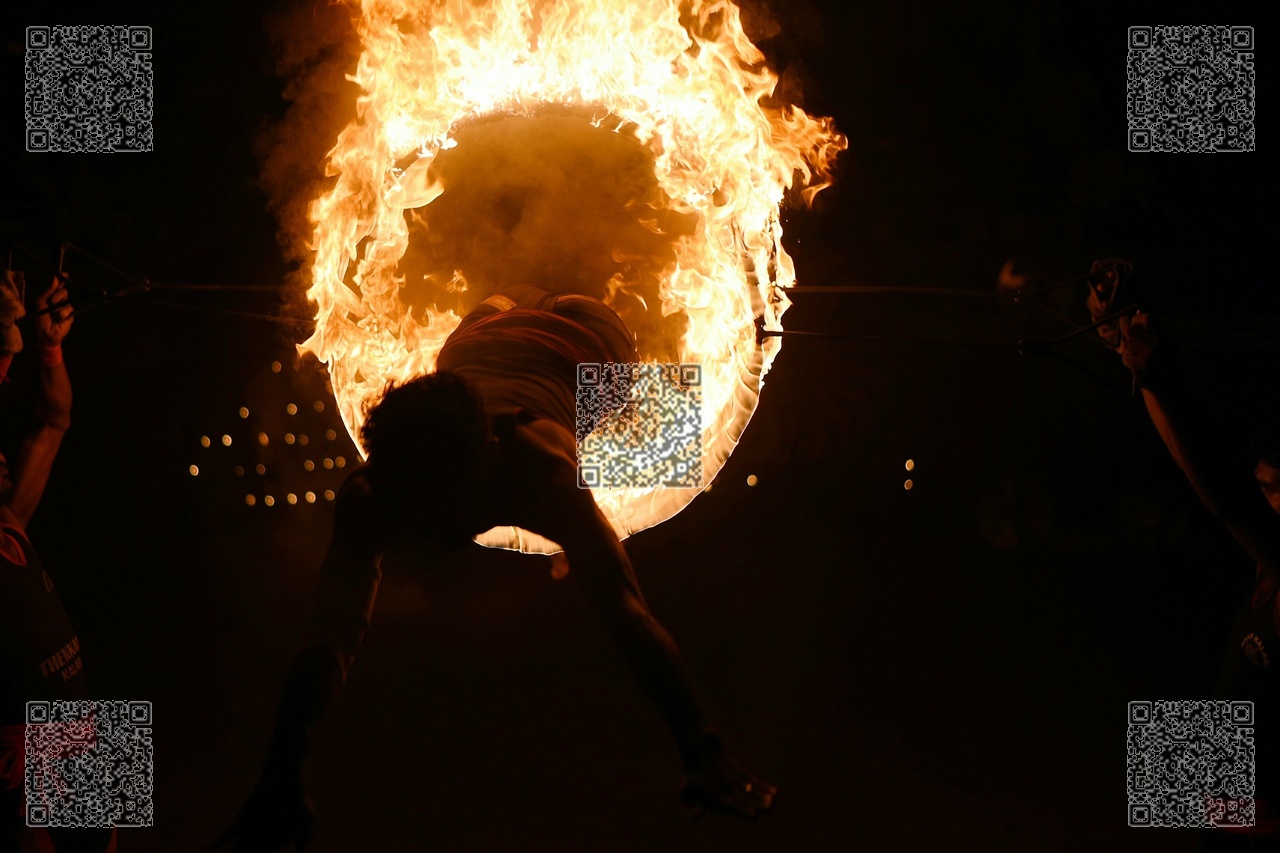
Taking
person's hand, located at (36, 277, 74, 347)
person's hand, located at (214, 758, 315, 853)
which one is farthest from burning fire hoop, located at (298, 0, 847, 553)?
person's hand, located at (214, 758, 315, 853)

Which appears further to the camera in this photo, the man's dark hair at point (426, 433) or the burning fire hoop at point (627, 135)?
the burning fire hoop at point (627, 135)

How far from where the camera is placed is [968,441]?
5.75 metres

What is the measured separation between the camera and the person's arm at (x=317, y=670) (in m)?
1.94

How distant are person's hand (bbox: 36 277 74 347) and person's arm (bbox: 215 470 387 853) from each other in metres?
1.30

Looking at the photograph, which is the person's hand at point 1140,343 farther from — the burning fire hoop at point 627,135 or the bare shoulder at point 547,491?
the bare shoulder at point 547,491

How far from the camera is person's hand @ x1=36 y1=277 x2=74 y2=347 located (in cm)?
303

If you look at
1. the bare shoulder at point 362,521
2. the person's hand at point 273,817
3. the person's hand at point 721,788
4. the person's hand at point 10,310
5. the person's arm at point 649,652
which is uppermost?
the person's hand at point 10,310

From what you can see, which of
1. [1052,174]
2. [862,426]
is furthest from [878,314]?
[1052,174]

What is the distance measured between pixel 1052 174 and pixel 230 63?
3730mm

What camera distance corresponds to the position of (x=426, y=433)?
212 cm

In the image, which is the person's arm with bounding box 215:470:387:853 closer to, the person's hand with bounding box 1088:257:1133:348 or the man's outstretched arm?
the man's outstretched arm

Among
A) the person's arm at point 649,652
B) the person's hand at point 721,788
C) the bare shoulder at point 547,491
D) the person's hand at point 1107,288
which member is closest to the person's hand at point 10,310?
the bare shoulder at point 547,491

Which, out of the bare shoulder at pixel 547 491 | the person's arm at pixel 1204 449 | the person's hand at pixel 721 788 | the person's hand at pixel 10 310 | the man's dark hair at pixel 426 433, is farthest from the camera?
the person's hand at pixel 10 310

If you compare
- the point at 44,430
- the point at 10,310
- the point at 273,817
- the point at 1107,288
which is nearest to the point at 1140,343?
the point at 1107,288
